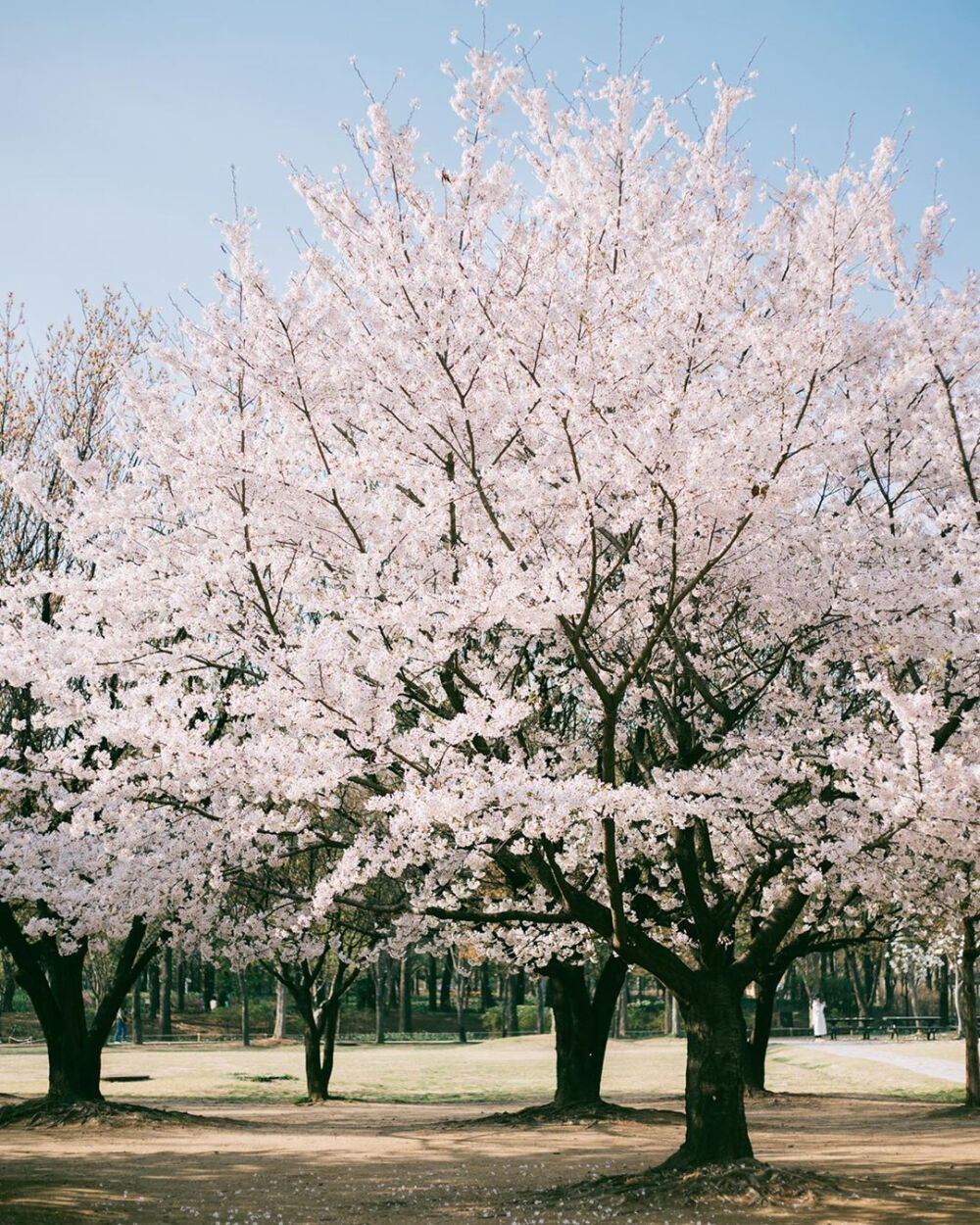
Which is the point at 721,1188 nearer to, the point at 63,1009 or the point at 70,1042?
the point at 70,1042

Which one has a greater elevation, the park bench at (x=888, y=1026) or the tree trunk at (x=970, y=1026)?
the tree trunk at (x=970, y=1026)

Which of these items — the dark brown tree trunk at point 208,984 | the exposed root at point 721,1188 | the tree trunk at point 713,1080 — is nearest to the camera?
the exposed root at point 721,1188

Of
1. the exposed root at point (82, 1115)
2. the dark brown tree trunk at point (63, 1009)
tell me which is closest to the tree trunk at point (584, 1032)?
the exposed root at point (82, 1115)

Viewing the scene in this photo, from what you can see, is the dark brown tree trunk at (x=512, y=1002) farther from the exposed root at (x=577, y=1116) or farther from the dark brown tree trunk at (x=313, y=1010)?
the exposed root at (x=577, y=1116)

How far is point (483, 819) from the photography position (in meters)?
8.21

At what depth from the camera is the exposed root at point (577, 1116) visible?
52.9 ft

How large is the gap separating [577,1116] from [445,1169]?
461cm

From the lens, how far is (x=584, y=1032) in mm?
16750

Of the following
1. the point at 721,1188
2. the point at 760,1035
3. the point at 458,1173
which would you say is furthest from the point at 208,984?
the point at 721,1188

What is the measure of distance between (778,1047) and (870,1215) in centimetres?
3122

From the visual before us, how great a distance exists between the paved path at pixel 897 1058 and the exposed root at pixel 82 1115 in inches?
694

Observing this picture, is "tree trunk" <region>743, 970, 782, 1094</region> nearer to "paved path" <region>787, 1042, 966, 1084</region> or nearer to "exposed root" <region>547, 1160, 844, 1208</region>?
"paved path" <region>787, 1042, 966, 1084</region>

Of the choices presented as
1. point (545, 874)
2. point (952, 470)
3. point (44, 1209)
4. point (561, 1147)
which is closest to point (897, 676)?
point (952, 470)

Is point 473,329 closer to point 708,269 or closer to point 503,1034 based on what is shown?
point 708,269
